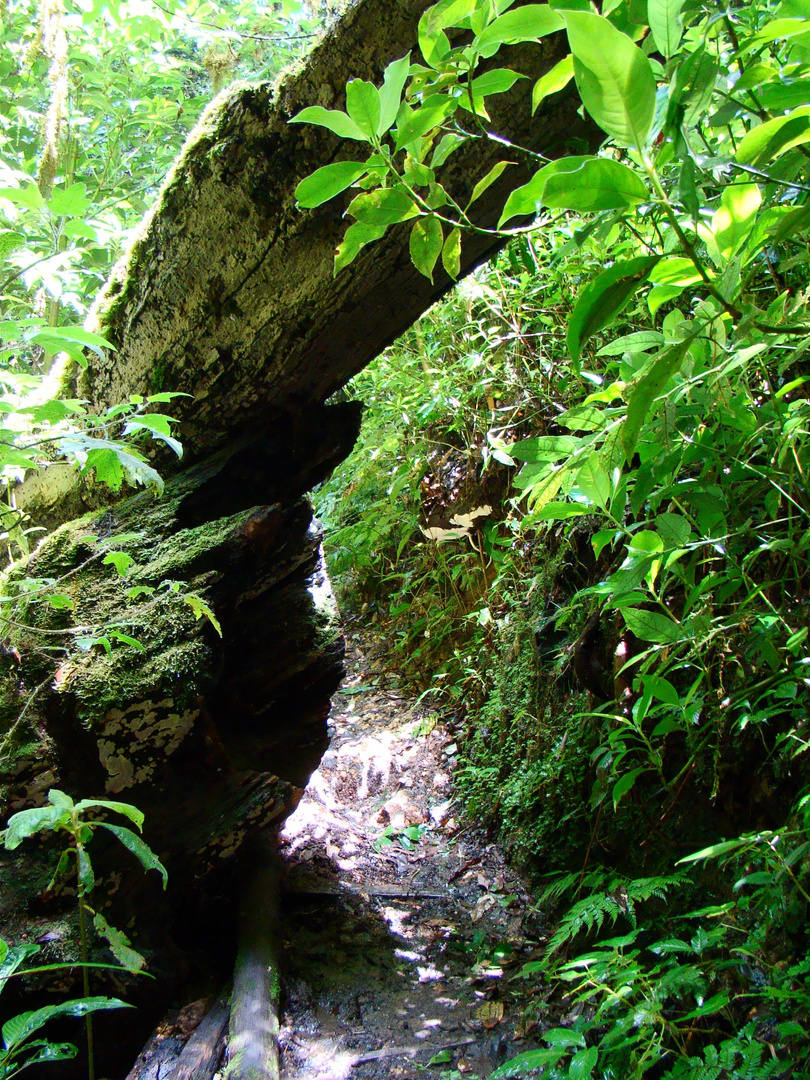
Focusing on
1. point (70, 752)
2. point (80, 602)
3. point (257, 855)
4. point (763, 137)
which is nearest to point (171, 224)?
point (80, 602)

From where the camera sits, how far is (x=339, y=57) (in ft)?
6.65

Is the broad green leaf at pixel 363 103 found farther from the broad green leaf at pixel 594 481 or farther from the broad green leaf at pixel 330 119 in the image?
the broad green leaf at pixel 594 481

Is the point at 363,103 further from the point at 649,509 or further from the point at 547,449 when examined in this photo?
the point at 649,509

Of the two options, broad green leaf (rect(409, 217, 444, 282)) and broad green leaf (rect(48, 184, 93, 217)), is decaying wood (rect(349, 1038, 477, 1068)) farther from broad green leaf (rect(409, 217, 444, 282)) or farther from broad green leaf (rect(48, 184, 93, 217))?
broad green leaf (rect(48, 184, 93, 217))

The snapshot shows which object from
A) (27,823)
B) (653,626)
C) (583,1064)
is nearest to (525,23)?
(653,626)

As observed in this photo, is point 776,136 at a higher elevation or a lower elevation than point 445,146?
lower

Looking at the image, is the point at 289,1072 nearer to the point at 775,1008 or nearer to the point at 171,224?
the point at 775,1008

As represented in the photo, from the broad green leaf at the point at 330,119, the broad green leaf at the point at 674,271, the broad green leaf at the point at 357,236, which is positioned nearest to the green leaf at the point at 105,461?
the broad green leaf at the point at 357,236

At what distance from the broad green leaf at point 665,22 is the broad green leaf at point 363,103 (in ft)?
1.41

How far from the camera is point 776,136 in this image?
0.82 m

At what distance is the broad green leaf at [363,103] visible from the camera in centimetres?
107

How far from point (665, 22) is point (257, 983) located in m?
2.64

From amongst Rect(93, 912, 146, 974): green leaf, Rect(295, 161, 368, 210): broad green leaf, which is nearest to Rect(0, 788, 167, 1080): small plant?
Rect(93, 912, 146, 974): green leaf

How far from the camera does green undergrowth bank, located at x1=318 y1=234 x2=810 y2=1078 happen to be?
1500 mm
